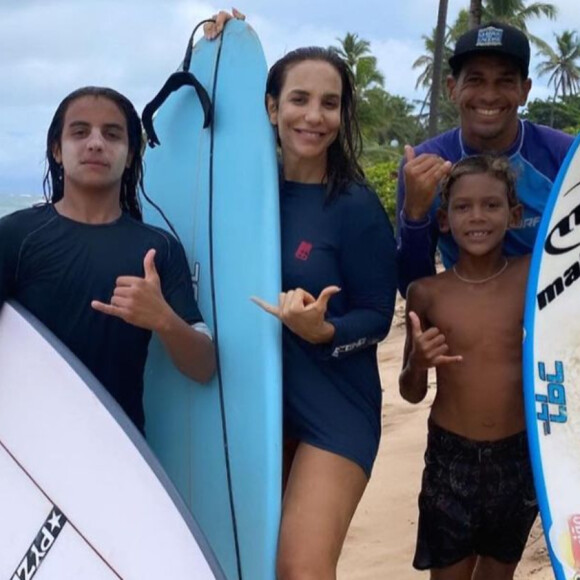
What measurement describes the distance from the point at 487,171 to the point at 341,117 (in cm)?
44

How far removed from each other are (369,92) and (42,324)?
28.4m

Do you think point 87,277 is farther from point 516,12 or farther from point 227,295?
point 516,12

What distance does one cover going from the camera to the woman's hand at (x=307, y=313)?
6.73ft

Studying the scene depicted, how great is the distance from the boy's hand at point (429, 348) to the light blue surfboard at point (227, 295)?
40 centimetres

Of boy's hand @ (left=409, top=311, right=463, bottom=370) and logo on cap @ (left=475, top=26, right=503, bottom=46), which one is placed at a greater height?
logo on cap @ (left=475, top=26, right=503, bottom=46)

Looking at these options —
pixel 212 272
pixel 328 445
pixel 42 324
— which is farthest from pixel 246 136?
pixel 328 445

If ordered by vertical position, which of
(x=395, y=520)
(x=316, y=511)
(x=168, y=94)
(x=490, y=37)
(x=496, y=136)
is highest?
(x=490, y=37)

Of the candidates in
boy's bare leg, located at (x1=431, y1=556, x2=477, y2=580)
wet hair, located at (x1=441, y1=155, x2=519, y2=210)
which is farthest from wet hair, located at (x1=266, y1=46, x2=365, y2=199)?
boy's bare leg, located at (x1=431, y1=556, x2=477, y2=580)

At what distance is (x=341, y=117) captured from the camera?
2375 millimetres

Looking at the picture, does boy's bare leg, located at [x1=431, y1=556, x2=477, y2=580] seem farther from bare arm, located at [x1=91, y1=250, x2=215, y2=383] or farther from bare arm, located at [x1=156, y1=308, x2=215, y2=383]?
bare arm, located at [x1=91, y1=250, x2=215, y2=383]

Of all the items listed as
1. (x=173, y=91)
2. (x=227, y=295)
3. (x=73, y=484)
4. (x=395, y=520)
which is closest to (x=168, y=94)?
(x=173, y=91)

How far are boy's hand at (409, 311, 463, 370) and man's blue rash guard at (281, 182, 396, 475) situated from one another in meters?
Answer: 0.19

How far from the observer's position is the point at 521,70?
8.71 feet

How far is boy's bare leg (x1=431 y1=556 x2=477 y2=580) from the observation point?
2609 mm
